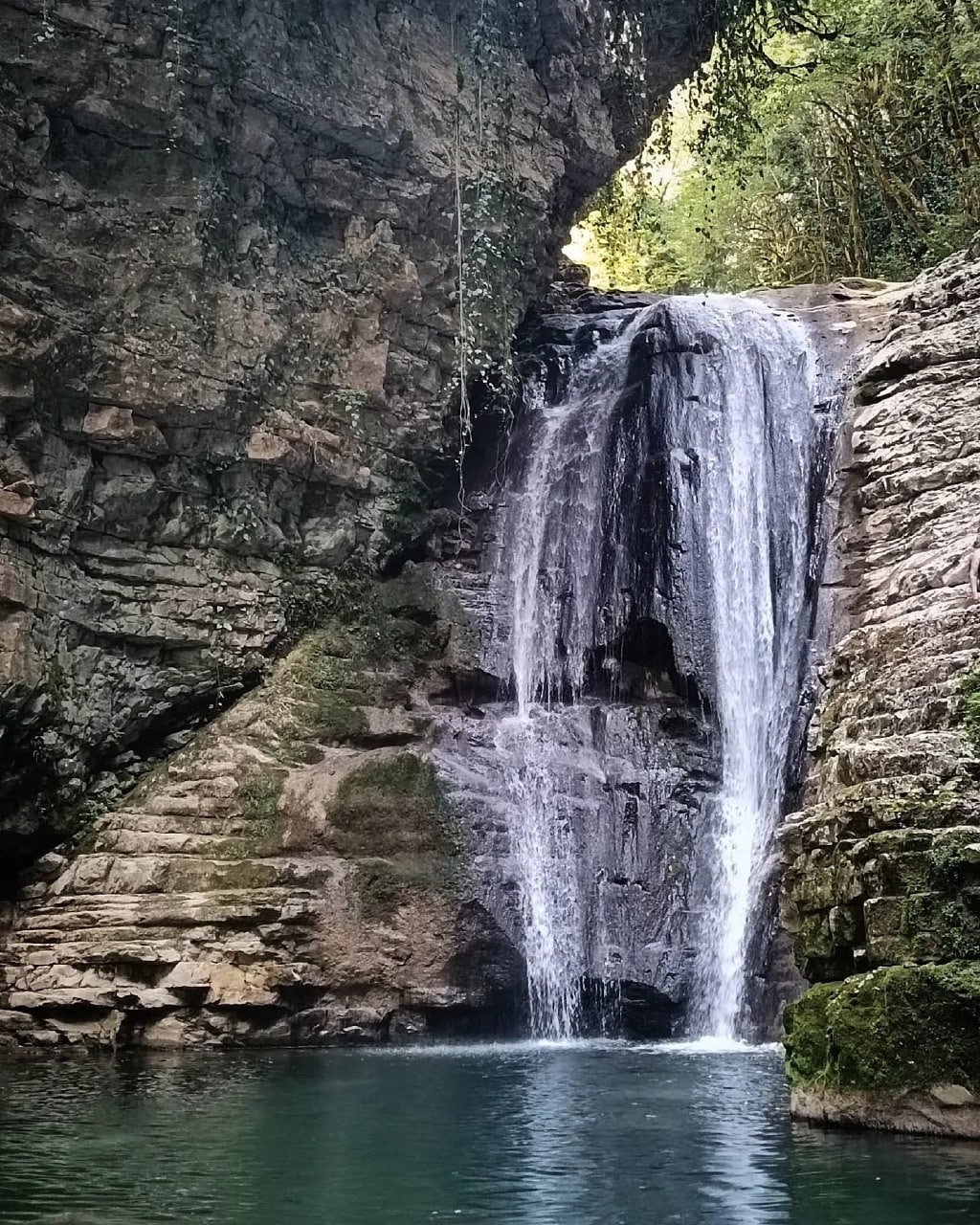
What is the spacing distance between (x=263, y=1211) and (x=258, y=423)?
10.9 meters

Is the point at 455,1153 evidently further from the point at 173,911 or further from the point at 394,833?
the point at 394,833

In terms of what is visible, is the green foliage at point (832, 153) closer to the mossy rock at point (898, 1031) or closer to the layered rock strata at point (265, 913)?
the layered rock strata at point (265, 913)

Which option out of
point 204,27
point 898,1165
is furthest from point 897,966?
point 204,27

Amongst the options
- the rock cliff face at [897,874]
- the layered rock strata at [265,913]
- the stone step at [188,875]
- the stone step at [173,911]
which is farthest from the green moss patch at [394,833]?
the rock cliff face at [897,874]

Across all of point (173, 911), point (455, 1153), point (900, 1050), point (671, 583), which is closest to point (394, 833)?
point (173, 911)

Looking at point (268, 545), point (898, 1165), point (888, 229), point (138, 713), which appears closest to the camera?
point (898, 1165)

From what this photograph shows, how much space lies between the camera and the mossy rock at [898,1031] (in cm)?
705

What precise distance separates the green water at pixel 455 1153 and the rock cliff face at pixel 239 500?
8.18 feet

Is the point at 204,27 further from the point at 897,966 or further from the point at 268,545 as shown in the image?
the point at 897,966

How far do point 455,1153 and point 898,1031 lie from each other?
2442mm

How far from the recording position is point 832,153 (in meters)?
22.8

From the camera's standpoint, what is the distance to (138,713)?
583 inches

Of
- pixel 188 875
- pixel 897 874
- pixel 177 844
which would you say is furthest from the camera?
pixel 177 844

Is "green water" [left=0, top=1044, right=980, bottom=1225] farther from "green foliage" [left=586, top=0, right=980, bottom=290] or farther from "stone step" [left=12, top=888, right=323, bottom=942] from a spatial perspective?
"green foliage" [left=586, top=0, right=980, bottom=290]
